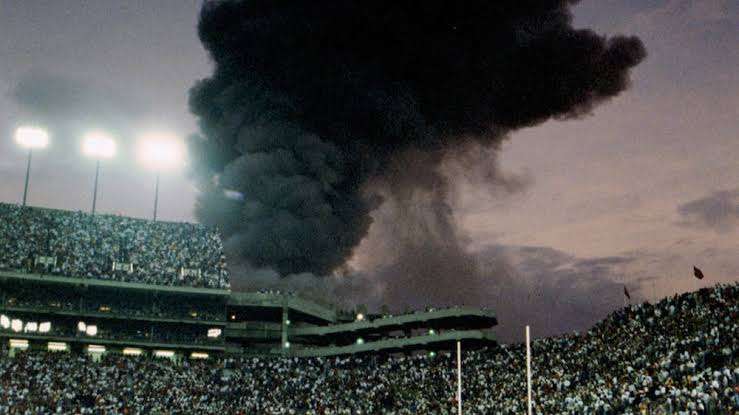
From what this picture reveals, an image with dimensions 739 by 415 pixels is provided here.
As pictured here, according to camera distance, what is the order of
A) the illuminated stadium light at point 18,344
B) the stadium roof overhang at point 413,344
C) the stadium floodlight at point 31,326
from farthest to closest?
1. the stadium roof overhang at point 413,344
2. the stadium floodlight at point 31,326
3. the illuminated stadium light at point 18,344

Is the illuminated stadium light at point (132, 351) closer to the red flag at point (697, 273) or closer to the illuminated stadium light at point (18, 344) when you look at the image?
the illuminated stadium light at point (18, 344)

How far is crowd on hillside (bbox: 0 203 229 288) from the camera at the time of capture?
265 feet

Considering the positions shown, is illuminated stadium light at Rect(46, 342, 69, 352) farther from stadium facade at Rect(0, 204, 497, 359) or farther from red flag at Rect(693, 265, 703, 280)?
red flag at Rect(693, 265, 703, 280)

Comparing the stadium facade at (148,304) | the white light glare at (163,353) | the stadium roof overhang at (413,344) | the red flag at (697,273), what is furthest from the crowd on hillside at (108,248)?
the red flag at (697,273)

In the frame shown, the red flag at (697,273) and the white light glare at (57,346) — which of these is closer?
the red flag at (697,273)

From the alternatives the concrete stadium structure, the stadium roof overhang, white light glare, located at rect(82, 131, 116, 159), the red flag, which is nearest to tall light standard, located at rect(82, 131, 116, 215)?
white light glare, located at rect(82, 131, 116, 159)

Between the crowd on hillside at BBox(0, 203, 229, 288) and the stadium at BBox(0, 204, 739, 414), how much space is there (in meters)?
0.16

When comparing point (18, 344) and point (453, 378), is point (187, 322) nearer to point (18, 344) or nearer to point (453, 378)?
point (18, 344)

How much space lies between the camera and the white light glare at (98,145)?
3307 inches

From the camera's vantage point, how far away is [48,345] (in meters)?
81.4

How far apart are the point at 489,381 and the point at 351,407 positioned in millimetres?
11817

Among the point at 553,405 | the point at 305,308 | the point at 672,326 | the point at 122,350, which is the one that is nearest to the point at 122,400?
the point at 122,350

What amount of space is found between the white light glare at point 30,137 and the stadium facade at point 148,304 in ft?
27.7

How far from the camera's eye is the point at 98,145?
84.0m
